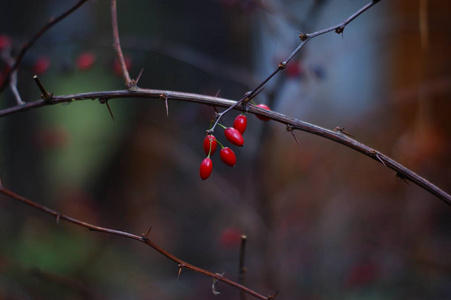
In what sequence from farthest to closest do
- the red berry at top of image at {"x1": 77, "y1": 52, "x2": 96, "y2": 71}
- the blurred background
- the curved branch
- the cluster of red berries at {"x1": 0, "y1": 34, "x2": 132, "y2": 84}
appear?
the blurred background
the red berry at top of image at {"x1": 77, "y1": 52, "x2": 96, "y2": 71}
the cluster of red berries at {"x1": 0, "y1": 34, "x2": 132, "y2": 84}
the curved branch

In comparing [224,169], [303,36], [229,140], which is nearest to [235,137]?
[229,140]

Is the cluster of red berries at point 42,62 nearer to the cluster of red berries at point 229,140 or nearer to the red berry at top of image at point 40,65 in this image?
the red berry at top of image at point 40,65

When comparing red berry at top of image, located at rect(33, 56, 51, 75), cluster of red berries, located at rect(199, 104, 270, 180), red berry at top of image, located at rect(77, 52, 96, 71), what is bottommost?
cluster of red berries, located at rect(199, 104, 270, 180)

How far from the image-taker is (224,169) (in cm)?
234

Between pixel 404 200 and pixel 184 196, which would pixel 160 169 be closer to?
pixel 184 196

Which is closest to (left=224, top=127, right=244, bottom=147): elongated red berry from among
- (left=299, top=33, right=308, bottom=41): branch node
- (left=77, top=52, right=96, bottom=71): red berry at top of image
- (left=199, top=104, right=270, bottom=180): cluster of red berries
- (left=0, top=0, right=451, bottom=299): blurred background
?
(left=199, top=104, right=270, bottom=180): cluster of red berries

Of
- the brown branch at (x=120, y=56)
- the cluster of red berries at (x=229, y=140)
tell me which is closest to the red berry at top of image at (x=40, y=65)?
the brown branch at (x=120, y=56)

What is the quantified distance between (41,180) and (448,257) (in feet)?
8.41

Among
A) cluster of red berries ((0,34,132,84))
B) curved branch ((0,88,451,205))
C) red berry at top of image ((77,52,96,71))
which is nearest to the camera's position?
curved branch ((0,88,451,205))

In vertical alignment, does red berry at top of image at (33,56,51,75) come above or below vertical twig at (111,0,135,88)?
above

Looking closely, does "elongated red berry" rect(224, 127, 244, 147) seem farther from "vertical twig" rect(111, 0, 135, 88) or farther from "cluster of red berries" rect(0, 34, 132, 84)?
"cluster of red berries" rect(0, 34, 132, 84)

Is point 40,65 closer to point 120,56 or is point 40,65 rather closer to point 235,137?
point 120,56

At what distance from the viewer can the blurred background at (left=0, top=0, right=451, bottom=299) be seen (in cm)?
180

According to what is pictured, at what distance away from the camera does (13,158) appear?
2.45 metres
